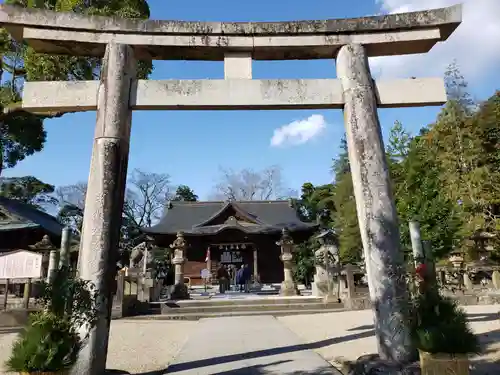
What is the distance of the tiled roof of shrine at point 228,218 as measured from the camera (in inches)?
907

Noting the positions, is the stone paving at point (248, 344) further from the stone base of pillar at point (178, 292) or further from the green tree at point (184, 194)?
the green tree at point (184, 194)

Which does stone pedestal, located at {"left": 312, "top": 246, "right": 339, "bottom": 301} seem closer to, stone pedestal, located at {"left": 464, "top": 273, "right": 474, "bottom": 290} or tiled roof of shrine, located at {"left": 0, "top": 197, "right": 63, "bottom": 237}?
stone pedestal, located at {"left": 464, "top": 273, "right": 474, "bottom": 290}

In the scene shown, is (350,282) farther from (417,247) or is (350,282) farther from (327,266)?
(417,247)

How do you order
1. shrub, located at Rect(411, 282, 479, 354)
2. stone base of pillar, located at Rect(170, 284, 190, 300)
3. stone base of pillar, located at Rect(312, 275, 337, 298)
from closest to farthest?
shrub, located at Rect(411, 282, 479, 354), stone base of pillar, located at Rect(312, 275, 337, 298), stone base of pillar, located at Rect(170, 284, 190, 300)

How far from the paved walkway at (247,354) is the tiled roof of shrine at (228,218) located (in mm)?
14762

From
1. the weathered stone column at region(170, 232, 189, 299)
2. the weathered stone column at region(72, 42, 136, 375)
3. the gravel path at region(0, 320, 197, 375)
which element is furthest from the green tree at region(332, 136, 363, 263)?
the weathered stone column at region(72, 42, 136, 375)

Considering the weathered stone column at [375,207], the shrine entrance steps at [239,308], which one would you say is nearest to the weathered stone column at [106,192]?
the weathered stone column at [375,207]

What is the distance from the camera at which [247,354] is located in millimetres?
5664

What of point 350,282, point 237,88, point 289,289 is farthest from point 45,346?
point 289,289

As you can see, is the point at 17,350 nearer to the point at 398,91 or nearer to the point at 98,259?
the point at 98,259

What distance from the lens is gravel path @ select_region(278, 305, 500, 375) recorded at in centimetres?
480

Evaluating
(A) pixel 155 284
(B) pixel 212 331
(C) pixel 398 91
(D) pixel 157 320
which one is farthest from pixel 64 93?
(A) pixel 155 284

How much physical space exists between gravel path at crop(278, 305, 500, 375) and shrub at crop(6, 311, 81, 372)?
142 inches

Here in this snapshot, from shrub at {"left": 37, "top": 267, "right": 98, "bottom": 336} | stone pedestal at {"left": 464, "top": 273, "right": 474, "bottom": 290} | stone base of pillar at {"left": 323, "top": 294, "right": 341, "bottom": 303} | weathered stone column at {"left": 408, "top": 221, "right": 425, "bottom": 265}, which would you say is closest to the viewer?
shrub at {"left": 37, "top": 267, "right": 98, "bottom": 336}
